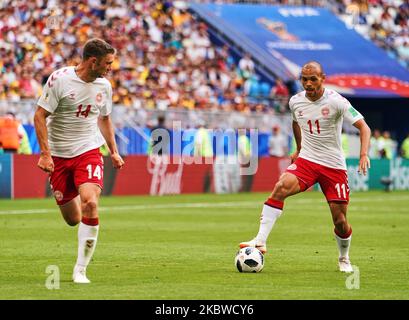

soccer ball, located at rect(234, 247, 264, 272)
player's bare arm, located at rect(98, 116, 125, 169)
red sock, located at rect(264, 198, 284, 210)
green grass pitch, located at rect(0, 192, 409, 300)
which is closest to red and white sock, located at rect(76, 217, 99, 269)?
green grass pitch, located at rect(0, 192, 409, 300)

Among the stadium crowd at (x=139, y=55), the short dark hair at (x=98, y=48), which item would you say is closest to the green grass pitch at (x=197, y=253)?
the short dark hair at (x=98, y=48)

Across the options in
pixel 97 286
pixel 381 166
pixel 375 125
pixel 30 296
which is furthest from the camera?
pixel 375 125

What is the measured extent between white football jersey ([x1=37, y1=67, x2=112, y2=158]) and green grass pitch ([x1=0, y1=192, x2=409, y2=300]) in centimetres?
144

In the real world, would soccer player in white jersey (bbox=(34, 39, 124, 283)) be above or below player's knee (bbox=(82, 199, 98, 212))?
above

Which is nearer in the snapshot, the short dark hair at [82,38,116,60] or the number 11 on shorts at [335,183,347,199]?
the short dark hair at [82,38,116,60]

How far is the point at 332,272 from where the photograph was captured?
13109mm

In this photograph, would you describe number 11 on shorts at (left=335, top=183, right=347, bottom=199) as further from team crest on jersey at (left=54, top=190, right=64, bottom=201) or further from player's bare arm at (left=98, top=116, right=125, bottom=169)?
team crest on jersey at (left=54, top=190, right=64, bottom=201)

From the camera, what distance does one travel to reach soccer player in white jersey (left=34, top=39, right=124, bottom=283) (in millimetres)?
11594

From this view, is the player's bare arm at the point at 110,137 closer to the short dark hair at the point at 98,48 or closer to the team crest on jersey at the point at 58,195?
the team crest on jersey at the point at 58,195

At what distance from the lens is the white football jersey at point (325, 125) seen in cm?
1330

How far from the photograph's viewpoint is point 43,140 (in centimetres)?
1162
